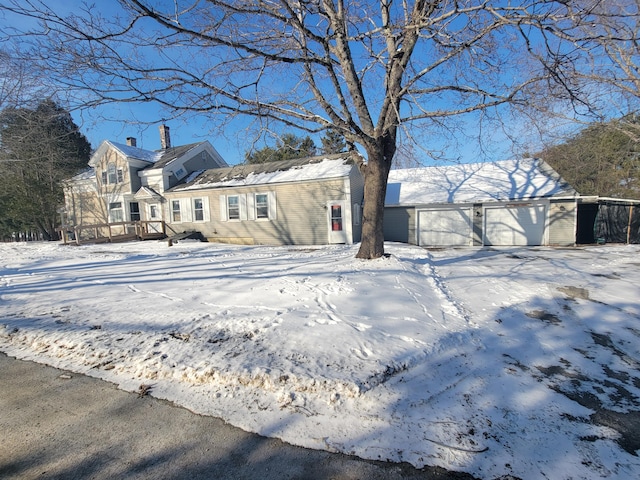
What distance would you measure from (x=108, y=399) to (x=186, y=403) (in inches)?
29.7

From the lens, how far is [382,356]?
3258mm

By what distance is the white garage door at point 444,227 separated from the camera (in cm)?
1583

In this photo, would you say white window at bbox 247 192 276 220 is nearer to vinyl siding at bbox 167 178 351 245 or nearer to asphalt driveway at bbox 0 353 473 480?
vinyl siding at bbox 167 178 351 245

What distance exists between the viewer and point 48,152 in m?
18.2

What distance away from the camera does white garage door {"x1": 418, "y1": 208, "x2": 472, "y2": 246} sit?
1583cm

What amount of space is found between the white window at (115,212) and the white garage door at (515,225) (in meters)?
23.1

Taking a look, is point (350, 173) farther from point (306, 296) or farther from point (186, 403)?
point (186, 403)

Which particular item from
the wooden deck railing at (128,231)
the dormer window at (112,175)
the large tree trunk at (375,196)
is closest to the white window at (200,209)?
the wooden deck railing at (128,231)

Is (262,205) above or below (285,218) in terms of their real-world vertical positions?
above

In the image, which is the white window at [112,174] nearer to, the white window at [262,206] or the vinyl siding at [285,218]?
the vinyl siding at [285,218]

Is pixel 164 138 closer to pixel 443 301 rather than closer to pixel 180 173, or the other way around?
pixel 180 173

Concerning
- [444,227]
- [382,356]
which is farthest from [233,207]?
[382,356]

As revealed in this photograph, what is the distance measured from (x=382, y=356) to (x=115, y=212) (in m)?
23.3

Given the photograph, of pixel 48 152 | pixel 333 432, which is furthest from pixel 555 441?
pixel 48 152
